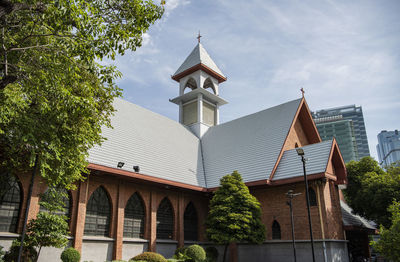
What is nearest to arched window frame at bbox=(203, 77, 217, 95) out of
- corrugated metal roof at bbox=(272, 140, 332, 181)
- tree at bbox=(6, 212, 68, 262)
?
corrugated metal roof at bbox=(272, 140, 332, 181)

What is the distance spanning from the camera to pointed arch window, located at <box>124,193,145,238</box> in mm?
18383

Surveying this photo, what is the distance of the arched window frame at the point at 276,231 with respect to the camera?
1988 cm

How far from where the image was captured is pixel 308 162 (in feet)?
65.9

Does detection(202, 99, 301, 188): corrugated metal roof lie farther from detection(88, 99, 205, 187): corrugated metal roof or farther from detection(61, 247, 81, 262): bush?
detection(61, 247, 81, 262): bush

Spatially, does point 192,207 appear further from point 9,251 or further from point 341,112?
point 341,112

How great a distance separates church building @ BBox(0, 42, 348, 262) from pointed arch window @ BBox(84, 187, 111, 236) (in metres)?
0.05

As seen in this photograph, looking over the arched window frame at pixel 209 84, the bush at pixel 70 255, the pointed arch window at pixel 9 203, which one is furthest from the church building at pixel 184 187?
the arched window frame at pixel 209 84

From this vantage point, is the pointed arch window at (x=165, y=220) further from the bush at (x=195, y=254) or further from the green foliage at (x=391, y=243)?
the green foliage at (x=391, y=243)

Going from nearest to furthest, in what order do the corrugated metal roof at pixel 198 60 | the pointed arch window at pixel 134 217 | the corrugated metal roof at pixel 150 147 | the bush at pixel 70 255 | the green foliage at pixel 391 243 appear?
the green foliage at pixel 391 243 → the bush at pixel 70 255 → the pointed arch window at pixel 134 217 → the corrugated metal roof at pixel 150 147 → the corrugated metal roof at pixel 198 60


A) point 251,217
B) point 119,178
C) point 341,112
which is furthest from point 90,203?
point 341,112

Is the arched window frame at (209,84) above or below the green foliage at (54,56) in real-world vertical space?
above

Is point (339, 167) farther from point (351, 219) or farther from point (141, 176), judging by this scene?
point (141, 176)

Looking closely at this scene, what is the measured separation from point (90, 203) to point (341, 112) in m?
201

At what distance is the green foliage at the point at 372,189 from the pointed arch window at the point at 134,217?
14.2 m
